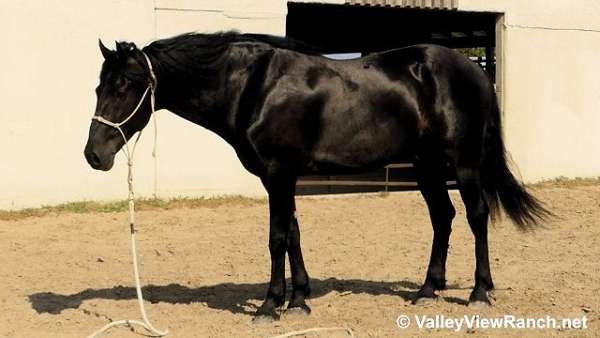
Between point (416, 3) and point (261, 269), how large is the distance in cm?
622

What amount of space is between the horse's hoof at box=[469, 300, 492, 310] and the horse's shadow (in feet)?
1.72

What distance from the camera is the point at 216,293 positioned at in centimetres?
605

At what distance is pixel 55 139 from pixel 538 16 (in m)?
7.49

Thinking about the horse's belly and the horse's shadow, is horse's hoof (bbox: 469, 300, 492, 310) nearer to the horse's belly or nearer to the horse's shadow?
the horse's shadow

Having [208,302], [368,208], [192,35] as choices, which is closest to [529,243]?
[368,208]

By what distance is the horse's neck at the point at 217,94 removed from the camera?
5.16m

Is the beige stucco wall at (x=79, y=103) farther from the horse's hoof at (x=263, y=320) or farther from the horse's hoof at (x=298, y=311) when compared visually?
the horse's hoof at (x=263, y=320)

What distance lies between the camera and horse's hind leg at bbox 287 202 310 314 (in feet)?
17.5

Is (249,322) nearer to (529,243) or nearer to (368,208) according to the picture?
(529,243)

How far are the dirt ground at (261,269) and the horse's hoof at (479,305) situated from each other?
6cm

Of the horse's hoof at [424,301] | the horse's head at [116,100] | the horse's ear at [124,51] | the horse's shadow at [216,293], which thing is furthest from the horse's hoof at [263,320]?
the horse's ear at [124,51]

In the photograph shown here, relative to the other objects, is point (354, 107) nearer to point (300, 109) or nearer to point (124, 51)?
point (300, 109)

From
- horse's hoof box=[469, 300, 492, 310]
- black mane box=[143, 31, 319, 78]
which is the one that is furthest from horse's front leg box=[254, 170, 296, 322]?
horse's hoof box=[469, 300, 492, 310]

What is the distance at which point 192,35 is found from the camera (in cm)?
527
